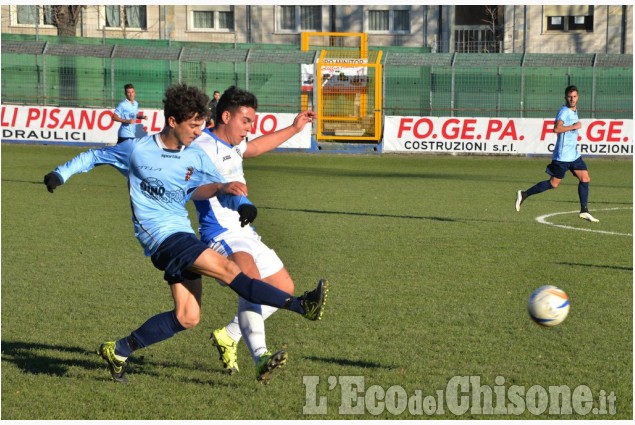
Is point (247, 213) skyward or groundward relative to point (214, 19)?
groundward

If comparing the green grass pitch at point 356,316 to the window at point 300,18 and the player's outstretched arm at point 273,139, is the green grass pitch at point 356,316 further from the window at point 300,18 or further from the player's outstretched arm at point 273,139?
the window at point 300,18

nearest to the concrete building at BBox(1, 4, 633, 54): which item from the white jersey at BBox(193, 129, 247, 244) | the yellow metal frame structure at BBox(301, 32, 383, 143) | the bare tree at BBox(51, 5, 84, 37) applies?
the bare tree at BBox(51, 5, 84, 37)

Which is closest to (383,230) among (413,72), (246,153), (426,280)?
(426,280)

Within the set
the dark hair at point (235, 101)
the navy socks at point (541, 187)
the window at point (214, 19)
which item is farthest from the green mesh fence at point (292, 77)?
the dark hair at point (235, 101)

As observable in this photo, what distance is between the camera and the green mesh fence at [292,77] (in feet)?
110

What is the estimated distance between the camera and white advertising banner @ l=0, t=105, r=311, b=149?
1188 inches

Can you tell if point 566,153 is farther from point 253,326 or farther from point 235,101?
point 253,326

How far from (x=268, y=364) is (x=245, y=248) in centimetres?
99

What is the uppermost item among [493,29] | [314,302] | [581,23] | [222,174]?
[581,23]

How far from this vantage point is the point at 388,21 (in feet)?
156

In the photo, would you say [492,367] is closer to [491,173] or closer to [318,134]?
[491,173]

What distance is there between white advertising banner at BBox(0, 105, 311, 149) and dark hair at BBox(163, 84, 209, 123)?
23.3 meters

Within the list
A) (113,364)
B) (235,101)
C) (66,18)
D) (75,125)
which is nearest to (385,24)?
(66,18)

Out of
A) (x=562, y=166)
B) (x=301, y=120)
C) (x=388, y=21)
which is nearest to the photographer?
(x=301, y=120)
